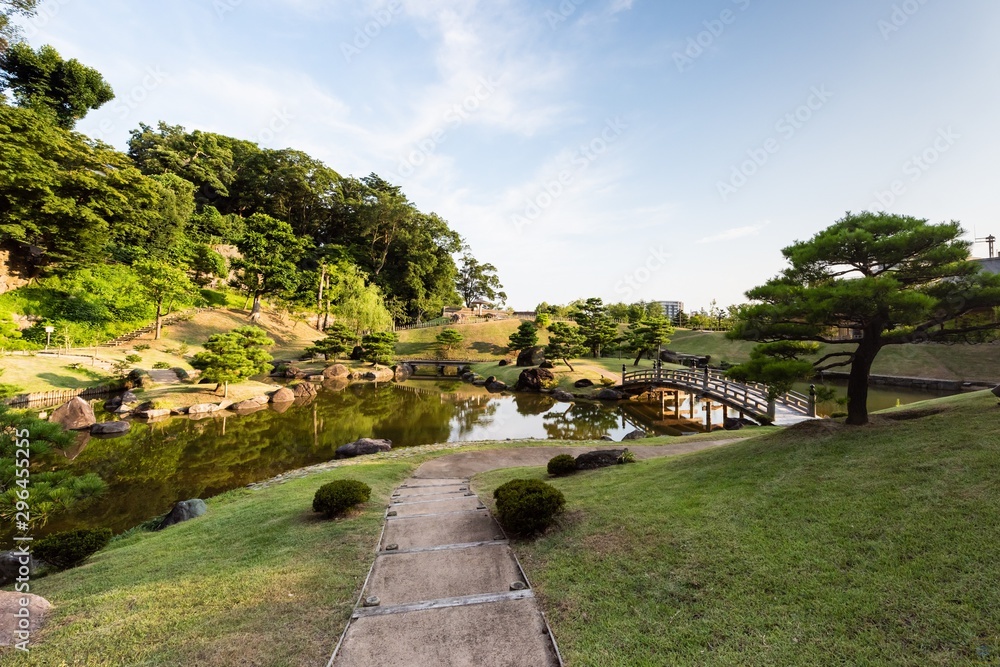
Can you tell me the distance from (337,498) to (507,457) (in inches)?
248

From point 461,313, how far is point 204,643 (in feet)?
170

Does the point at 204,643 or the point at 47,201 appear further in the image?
the point at 47,201

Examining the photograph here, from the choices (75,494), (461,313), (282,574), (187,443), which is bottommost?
(187,443)

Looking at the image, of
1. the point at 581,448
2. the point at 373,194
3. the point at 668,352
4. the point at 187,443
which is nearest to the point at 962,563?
the point at 581,448

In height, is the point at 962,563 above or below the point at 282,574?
above

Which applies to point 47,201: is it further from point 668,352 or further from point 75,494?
point 668,352

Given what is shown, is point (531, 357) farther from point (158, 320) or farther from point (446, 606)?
point (446, 606)

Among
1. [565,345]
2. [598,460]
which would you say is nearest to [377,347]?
[565,345]

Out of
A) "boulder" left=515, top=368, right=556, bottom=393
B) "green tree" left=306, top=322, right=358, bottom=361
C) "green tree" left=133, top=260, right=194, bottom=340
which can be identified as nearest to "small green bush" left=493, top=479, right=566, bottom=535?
"boulder" left=515, top=368, right=556, bottom=393

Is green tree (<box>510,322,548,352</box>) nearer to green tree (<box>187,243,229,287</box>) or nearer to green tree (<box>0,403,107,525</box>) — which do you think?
green tree (<box>187,243,229,287</box>)

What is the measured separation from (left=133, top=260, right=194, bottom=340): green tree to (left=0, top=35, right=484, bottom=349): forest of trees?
10cm

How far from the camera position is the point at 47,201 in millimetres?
26516

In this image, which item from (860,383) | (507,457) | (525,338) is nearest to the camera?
(860,383)

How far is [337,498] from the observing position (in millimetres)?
6816
